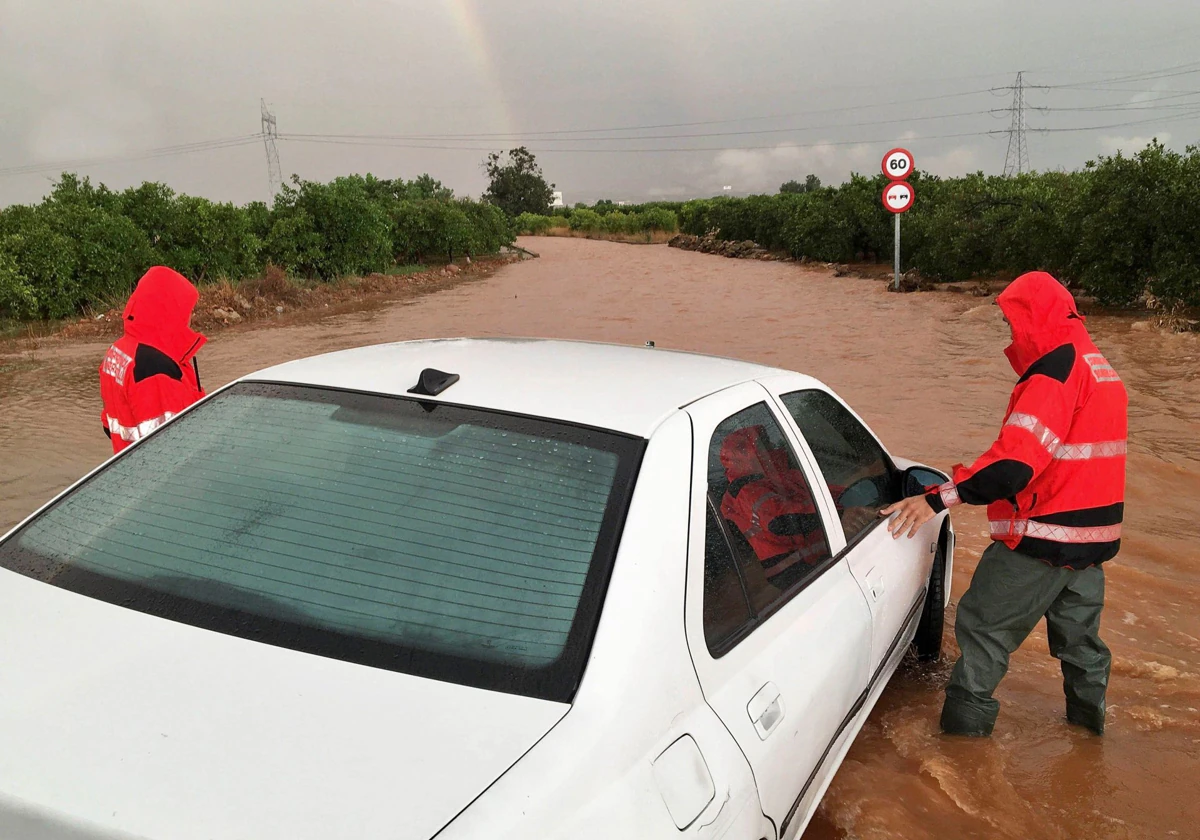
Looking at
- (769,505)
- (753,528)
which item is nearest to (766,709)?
(753,528)

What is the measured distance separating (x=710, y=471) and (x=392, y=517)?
74 centimetres

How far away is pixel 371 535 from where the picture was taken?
1823mm

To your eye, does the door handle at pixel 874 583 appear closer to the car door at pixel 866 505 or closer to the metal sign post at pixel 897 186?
the car door at pixel 866 505

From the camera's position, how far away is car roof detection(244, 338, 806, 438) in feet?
6.72

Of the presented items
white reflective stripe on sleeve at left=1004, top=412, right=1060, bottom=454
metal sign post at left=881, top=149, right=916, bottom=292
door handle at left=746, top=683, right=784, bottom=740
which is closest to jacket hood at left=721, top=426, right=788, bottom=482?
door handle at left=746, top=683, right=784, bottom=740

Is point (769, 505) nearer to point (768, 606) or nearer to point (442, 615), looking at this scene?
point (768, 606)

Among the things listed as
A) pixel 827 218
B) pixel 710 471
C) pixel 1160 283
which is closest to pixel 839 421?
pixel 710 471

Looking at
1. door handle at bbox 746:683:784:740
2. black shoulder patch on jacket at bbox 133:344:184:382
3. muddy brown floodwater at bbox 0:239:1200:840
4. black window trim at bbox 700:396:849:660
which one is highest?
black shoulder patch on jacket at bbox 133:344:184:382

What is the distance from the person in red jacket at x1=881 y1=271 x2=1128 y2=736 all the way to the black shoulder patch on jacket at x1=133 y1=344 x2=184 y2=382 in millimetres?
2964

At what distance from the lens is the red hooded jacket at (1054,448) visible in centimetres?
297

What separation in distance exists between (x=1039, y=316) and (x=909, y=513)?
83 cm

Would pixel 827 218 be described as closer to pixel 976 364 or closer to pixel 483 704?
pixel 976 364

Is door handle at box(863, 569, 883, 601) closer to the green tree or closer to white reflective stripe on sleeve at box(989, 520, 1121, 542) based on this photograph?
white reflective stripe on sleeve at box(989, 520, 1121, 542)

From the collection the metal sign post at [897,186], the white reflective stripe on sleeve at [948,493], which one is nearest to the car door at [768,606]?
the white reflective stripe on sleeve at [948,493]
